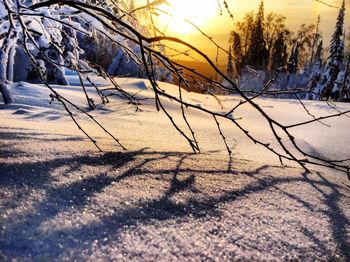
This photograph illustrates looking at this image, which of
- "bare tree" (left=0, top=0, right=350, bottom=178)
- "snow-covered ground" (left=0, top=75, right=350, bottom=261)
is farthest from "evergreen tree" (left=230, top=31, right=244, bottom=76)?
"snow-covered ground" (left=0, top=75, right=350, bottom=261)

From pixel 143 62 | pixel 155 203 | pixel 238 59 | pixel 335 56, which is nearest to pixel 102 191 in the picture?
pixel 155 203

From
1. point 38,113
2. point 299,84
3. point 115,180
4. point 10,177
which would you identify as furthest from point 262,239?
point 299,84

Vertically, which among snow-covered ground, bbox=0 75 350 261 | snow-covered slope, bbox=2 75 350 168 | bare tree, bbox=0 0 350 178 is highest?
bare tree, bbox=0 0 350 178

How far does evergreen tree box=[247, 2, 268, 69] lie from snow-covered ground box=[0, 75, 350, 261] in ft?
100

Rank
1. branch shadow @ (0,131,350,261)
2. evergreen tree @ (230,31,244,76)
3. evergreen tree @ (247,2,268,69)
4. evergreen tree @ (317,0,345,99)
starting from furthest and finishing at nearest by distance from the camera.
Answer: evergreen tree @ (247,2,268,69) < evergreen tree @ (317,0,345,99) < evergreen tree @ (230,31,244,76) < branch shadow @ (0,131,350,261)

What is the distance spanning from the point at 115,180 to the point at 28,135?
829 mm

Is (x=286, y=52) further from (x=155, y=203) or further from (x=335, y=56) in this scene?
(x=155, y=203)

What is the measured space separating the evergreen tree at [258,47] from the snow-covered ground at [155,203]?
100ft

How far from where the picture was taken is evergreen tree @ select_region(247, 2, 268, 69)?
31.9 m

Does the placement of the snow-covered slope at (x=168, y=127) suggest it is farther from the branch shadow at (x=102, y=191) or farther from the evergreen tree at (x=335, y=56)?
the evergreen tree at (x=335, y=56)

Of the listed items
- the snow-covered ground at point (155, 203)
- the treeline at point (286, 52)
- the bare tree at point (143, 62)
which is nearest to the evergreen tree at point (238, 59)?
the bare tree at point (143, 62)

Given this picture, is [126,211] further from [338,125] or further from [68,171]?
[338,125]

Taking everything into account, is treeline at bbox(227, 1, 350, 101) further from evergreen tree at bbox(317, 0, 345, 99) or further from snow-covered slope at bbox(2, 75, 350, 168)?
snow-covered slope at bbox(2, 75, 350, 168)

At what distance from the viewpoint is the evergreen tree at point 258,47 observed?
31.9m
